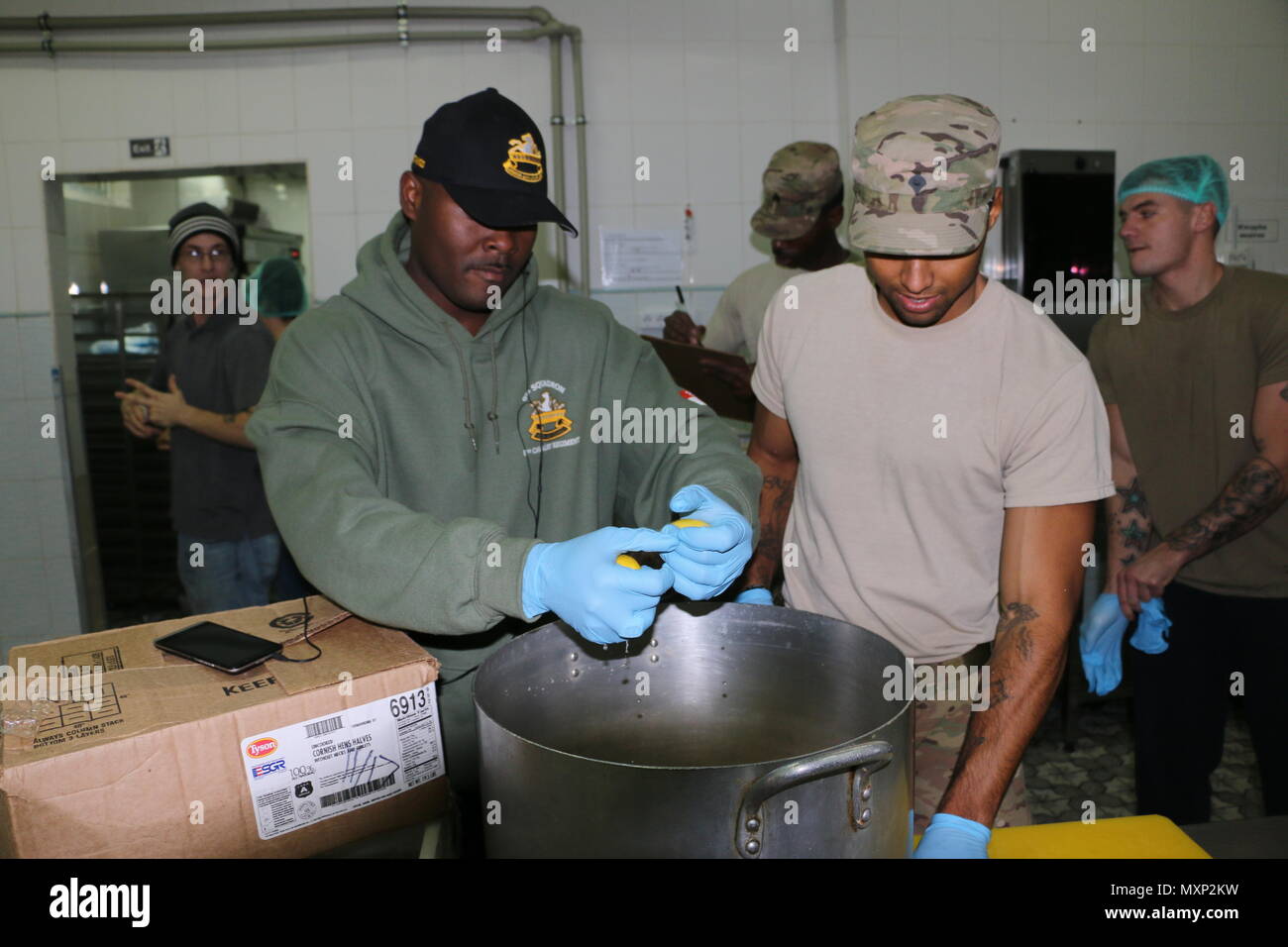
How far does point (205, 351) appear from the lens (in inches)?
113

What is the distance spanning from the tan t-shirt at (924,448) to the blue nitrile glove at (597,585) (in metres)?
0.54

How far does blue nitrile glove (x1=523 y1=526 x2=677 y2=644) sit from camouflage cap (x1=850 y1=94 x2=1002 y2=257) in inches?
22.0

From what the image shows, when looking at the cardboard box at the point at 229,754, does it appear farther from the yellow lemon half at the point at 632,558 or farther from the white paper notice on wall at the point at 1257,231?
the white paper notice on wall at the point at 1257,231

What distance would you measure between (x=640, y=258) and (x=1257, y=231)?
249 centimetres

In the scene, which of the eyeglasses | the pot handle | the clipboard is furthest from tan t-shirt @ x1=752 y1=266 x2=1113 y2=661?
the eyeglasses

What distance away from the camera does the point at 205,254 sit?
110 inches

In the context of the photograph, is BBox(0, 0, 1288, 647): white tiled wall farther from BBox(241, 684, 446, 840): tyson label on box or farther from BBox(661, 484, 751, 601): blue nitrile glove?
BBox(241, 684, 446, 840): tyson label on box

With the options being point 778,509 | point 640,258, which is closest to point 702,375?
point 640,258

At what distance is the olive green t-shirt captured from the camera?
2.06 meters

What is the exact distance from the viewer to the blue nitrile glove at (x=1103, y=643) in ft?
6.77

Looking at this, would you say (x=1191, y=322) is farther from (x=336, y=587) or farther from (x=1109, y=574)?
(x=336, y=587)

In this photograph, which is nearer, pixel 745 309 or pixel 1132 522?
pixel 1132 522

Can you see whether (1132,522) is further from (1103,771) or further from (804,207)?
(804,207)

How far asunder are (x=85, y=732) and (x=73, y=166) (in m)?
3.47
